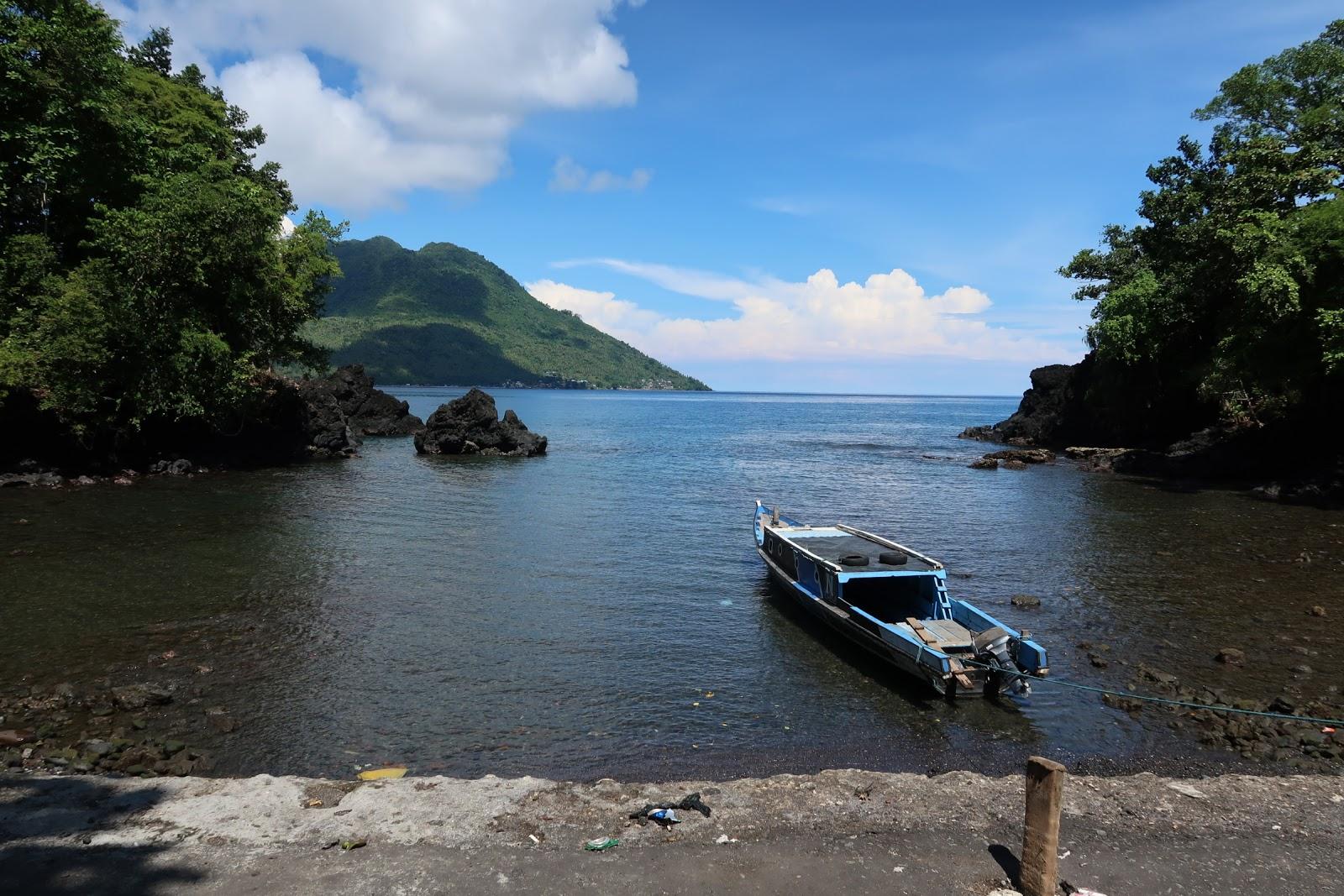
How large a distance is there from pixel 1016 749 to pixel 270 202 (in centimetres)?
4999

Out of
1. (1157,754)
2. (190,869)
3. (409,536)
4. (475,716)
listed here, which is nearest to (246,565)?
(409,536)

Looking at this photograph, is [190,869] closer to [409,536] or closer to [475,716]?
[475,716]

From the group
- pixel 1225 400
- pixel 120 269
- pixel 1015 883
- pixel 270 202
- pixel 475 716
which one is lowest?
pixel 475 716

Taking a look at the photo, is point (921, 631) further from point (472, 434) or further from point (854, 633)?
point (472, 434)

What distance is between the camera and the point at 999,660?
1468cm

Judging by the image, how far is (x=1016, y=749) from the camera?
13.1 meters

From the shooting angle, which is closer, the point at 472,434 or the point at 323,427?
the point at 323,427

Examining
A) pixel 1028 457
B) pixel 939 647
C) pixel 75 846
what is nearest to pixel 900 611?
pixel 939 647

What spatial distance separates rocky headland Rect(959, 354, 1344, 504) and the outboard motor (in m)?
31.8

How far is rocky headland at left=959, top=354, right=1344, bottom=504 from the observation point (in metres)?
38.2

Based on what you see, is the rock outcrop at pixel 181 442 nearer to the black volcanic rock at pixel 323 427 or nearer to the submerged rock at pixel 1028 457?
the black volcanic rock at pixel 323 427

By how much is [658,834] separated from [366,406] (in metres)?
79.0

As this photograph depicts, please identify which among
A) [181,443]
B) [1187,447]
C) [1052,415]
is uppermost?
[1052,415]

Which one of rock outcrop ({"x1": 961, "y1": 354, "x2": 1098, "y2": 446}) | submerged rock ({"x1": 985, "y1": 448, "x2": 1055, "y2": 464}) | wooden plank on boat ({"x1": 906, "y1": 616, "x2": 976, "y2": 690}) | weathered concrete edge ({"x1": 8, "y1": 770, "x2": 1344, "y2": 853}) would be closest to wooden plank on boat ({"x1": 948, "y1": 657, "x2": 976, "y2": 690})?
wooden plank on boat ({"x1": 906, "y1": 616, "x2": 976, "y2": 690})
